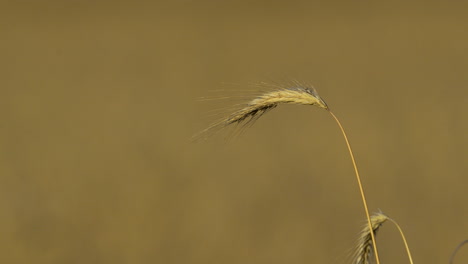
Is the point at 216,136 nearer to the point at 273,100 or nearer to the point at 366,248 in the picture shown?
the point at 366,248

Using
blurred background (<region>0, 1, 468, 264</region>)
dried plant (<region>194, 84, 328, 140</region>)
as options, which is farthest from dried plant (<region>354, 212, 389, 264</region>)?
blurred background (<region>0, 1, 468, 264</region>)

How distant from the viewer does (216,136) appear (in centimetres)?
473

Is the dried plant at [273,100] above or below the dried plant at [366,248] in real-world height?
above

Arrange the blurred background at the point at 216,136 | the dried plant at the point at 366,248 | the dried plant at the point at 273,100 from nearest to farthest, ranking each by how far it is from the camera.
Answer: the dried plant at the point at 273,100 < the dried plant at the point at 366,248 < the blurred background at the point at 216,136

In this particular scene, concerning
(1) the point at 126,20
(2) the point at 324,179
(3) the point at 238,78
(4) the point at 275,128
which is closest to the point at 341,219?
(2) the point at 324,179

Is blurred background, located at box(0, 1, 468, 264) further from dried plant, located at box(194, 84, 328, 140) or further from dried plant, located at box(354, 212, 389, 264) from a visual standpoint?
dried plant, located at box(194, 84, 328, 140)

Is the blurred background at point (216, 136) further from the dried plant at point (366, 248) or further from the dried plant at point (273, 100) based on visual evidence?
the dried plant at point (273, 100)

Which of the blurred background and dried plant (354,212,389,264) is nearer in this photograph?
dried plant (354,212,389,264)

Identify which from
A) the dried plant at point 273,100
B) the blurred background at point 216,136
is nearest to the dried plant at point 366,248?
the dried plant at point 273,100

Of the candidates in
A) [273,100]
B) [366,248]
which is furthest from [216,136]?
[273,100]

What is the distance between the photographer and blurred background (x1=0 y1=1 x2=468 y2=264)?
4.64 metres

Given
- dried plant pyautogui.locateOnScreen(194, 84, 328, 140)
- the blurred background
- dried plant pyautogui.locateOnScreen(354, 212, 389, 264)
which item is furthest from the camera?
the blurred background

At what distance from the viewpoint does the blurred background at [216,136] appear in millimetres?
4645

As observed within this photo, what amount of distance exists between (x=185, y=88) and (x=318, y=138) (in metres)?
0.74
